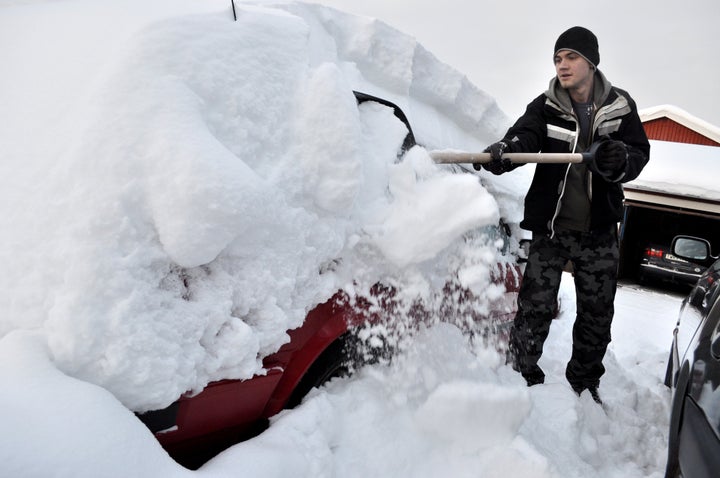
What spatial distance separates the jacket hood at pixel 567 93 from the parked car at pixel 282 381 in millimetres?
1025

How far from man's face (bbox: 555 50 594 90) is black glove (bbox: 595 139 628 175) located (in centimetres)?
41

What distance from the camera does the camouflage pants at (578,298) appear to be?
265cm

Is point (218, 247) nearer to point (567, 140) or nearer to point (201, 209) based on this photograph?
point (201, 209)

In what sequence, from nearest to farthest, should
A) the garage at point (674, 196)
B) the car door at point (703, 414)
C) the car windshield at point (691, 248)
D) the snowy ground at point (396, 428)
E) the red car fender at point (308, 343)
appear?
the snowy ground at point (396, 428), the car door at point (703, 414), the red car fender at point (308, 343), the car windshield at point (691, 248), the garage at point (674, 196)

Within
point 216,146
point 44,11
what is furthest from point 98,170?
point 44,11

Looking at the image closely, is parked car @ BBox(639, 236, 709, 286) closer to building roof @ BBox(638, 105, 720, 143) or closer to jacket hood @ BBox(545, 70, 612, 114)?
building roof @ BBox(638, 105, 720, 143)

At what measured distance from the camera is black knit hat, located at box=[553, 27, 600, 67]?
2.56 m

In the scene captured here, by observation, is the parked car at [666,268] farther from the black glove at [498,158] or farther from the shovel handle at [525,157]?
the black glove at [498,158]

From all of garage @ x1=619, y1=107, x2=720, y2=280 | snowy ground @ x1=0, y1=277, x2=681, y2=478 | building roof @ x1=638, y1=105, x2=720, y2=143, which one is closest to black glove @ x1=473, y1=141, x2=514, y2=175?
snowy ground @ x1=0, y1=277, x2=681, y2=478

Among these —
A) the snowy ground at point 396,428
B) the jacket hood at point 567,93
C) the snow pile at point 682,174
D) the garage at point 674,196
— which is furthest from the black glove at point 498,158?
the garage at point 674,196

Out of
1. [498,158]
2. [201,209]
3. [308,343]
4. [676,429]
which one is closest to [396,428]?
[308,343]

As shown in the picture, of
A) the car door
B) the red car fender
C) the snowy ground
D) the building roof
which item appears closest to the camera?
the snowy ground

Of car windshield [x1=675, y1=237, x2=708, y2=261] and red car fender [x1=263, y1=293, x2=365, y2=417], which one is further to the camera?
car windshield [x1=675, y1=237, x2=708, y2=261]

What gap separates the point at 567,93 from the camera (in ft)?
8.81
